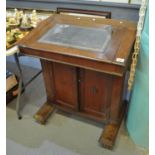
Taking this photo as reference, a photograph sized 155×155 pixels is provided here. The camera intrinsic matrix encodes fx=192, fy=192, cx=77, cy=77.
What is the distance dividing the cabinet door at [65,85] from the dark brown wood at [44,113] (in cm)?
11

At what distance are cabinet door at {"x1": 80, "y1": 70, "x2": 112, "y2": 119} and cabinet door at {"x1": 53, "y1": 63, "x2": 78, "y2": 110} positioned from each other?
0.21 feet

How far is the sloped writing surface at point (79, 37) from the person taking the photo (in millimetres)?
1291

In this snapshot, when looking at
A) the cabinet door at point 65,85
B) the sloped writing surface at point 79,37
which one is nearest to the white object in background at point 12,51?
the sloped writing surface at point 79,37

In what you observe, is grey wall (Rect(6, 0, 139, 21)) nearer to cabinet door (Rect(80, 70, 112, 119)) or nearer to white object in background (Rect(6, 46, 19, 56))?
cabinet door (Rect(80, 70, 112, 119))

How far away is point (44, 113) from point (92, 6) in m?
1.21

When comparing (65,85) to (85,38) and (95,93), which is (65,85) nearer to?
(95,93)

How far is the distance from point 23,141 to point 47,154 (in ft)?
0.88

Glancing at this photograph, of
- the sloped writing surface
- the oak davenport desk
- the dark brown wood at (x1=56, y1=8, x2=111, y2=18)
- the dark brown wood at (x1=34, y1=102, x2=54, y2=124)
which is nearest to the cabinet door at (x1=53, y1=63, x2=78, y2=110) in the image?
the oak davenport desk

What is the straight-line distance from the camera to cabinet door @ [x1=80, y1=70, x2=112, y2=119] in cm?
147

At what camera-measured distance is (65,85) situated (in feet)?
5.52

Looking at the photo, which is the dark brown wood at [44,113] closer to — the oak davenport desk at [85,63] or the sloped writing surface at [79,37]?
the oak davenport desk at [85,63]

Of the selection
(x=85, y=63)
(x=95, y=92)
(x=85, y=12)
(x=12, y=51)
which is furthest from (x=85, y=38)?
(x=85, y=12)
